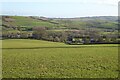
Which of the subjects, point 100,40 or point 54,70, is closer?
point 54,70

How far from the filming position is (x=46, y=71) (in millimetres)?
14609

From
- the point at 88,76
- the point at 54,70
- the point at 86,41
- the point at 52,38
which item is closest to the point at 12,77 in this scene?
the point at 54,70

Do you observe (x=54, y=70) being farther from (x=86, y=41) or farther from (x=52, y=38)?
(x=52, y=38)

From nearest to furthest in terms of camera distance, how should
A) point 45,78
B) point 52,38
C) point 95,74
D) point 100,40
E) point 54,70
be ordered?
point 45,78
point 95,74
point 54,70
point 100,40
point 52,38

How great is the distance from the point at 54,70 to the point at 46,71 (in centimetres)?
65

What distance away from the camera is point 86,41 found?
1794 inches

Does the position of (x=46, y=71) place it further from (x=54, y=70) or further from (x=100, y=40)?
(x=100, y=40)

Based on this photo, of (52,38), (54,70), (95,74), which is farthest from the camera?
(52,38)

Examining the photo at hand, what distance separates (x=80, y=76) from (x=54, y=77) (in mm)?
1533

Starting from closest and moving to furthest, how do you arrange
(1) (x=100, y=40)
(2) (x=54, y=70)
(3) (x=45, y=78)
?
(3) (x=45, y=78) → (2) (x=54, y=70) → (1) (x=100, y=40)

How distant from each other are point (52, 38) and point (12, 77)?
4122cm

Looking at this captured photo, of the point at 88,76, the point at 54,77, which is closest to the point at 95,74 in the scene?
the point at 88,76

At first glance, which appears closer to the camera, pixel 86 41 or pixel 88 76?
pixel 88 76

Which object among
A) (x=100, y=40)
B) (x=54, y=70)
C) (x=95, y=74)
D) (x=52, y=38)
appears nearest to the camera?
(x=95, y=74)
